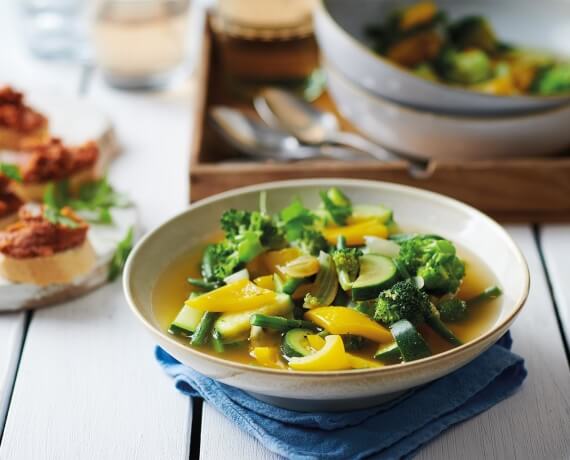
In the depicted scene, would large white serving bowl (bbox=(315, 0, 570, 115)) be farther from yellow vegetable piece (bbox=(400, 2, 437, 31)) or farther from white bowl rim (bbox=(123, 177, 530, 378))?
white bowl rim (bbox=(123, 177, 530, 378))

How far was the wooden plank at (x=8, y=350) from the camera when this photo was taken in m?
1.81

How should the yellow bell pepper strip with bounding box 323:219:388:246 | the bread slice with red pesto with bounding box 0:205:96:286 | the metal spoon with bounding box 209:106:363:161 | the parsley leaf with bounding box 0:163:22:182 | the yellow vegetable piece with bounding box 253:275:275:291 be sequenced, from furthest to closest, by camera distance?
the metal spoon with bounding box 209:106:363:161, the parsley leaf with bounding box 0:163:22:182, the bread slice with red pesto with bounding box 0:205:96:286, the yellow bell pepper strip with bounding box 323:219:388:246, the yellow vegetable piece with bounding box 253:275:275:291

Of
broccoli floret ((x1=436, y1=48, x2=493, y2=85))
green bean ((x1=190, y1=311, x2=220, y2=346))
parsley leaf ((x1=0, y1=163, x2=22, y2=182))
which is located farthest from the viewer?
broccoli floret ((x1=436, y1=48, x2=493, y2=85))

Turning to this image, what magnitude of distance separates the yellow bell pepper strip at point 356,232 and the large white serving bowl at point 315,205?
0.49 feet

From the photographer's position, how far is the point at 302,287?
5.82 feet

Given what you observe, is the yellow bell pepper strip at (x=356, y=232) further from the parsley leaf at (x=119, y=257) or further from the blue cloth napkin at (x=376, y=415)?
the parsley leaf at (x=119, y=257)

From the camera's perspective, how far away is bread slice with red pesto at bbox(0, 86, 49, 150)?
2619 millimetres

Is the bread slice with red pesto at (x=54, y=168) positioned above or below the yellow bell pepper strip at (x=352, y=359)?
below

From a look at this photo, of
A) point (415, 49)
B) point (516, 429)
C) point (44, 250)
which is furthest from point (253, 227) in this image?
point (415, 49)

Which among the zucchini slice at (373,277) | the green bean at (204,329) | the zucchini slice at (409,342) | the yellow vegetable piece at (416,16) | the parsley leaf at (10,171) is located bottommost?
the parsley leaf at (10,171)

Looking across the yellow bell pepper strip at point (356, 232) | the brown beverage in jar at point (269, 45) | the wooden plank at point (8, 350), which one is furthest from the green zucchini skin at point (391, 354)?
the brown beverage in jar at point (269, 45)

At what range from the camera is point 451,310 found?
1740 mm

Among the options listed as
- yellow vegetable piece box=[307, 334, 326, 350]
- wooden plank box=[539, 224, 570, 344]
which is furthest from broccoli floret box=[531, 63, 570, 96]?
yellow vegetable piece box=[307, 334, 326, 350]

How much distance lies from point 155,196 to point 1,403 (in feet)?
2.92
